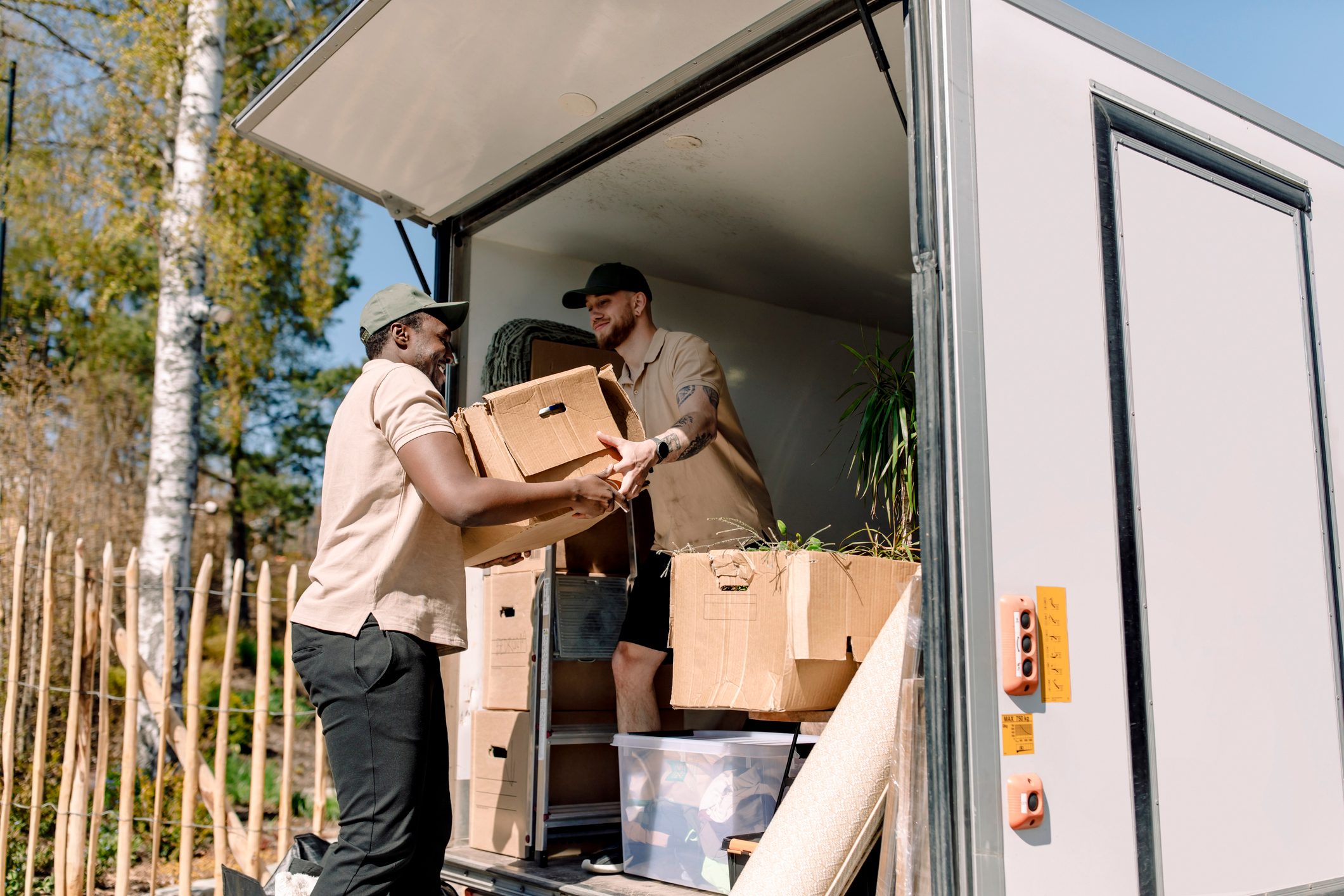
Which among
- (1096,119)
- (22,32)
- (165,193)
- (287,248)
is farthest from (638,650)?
(22,32)

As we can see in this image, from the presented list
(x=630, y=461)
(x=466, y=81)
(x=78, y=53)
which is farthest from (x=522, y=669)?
(x=78, y=53)

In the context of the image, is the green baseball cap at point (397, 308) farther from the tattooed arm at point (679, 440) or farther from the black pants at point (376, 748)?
the black pants at point (376, 748)

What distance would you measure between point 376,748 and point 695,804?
1020 mm

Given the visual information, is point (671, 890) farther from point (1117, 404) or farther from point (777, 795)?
point (1117, 404)

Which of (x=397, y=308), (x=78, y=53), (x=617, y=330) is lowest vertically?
(x=397, y=308)

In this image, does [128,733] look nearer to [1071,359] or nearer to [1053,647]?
[1053,647]

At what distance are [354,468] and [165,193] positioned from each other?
7.74m

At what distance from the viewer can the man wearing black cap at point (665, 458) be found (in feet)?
11.6

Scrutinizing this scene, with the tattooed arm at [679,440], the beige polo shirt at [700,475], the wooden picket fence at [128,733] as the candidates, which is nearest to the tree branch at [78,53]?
the wooden picket fence at [128,733]

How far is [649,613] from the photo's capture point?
11.8ft

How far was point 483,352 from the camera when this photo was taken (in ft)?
13.3

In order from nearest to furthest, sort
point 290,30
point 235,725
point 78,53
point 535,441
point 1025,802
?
point 1025,802
point 535,441
point 235,725
point 78,53
point 290,30

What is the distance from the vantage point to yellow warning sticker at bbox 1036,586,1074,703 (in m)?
1.95

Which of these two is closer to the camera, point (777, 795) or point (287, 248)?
point (777, 795)
